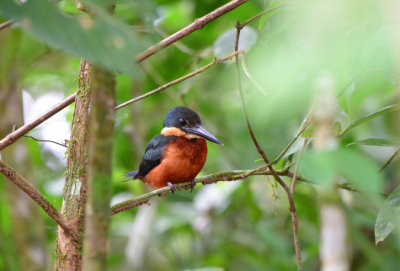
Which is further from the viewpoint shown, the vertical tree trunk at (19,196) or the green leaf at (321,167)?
the vertical tree trunk at (19,196)

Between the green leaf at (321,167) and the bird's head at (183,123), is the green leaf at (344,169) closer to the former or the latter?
the green leaf at (321,167)

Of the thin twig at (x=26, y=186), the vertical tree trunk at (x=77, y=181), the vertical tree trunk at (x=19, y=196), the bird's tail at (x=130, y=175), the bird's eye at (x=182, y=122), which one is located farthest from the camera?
the bird's tail at (x=130, y=175)

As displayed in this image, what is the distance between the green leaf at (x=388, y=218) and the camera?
78.9 inches

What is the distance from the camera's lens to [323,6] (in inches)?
37.9

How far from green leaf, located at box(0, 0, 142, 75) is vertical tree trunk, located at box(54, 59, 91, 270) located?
110 cm

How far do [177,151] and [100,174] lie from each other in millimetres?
2644

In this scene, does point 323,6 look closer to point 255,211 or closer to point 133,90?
point 255,211

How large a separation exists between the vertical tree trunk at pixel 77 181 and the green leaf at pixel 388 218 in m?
1.14

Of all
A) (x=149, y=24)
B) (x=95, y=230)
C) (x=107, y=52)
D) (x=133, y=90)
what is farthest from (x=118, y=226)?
(x=107, y=52)

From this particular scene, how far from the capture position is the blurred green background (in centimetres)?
117

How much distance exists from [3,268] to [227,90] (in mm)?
2190

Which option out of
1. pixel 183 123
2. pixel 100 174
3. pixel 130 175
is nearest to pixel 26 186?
pixel 100 174

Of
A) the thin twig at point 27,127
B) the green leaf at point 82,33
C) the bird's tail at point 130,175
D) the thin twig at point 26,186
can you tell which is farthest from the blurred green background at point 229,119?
the thin twig at point 26,186

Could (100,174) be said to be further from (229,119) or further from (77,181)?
(229,119)
